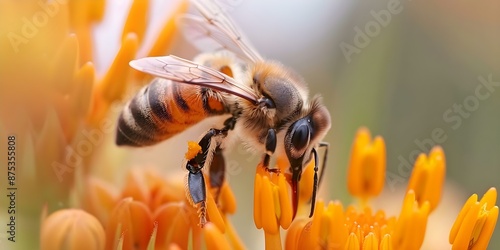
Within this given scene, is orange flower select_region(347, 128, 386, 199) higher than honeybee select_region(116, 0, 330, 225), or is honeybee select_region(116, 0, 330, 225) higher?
honeybee select_region(116, 0, 330, 225)

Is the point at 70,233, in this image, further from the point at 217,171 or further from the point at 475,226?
the point at 475,226

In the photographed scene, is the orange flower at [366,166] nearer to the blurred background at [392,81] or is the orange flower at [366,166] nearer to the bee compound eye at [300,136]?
the blurred background at [392,81]

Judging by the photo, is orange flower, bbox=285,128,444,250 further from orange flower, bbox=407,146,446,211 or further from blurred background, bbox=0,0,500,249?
blurred background, bbox=0,0,500,249

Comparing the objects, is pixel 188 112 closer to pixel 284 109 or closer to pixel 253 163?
pixel 284 109

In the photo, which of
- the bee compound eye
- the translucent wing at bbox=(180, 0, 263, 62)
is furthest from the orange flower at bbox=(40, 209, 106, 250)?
the translucent wing at bbox=(180, 0, 263, 62)

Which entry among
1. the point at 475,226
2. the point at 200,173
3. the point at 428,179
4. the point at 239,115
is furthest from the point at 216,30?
the point at 475,226

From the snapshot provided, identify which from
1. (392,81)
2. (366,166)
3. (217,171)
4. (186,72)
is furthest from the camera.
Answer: (392,81)
